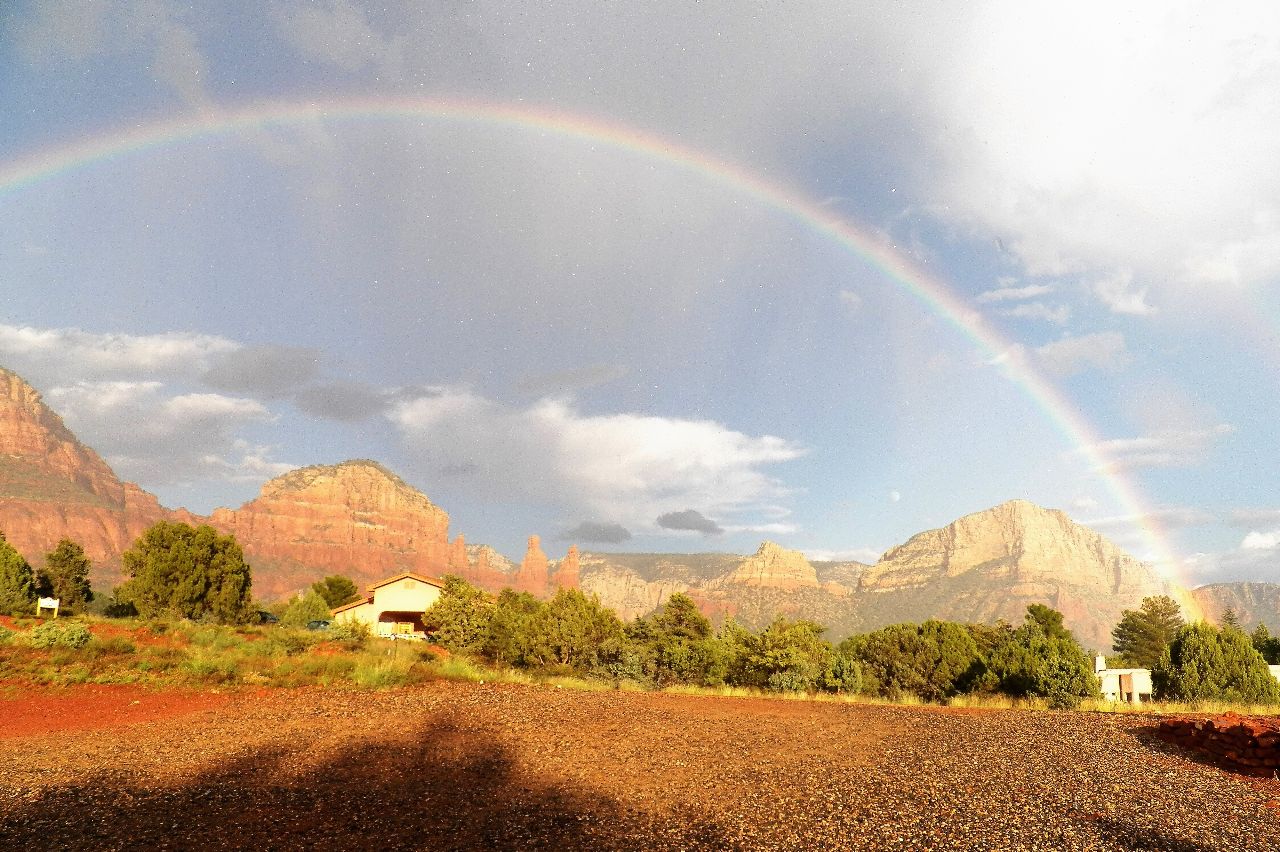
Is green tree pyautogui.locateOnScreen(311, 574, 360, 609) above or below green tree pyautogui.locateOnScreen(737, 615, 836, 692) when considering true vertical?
below

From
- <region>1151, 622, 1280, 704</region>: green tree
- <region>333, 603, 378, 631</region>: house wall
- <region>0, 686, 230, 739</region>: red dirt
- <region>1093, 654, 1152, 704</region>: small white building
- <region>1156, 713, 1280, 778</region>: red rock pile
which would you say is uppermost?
<region>1151, 622, 1280, 704</region>: green tree

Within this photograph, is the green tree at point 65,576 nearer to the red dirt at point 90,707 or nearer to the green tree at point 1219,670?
the red dirt at point 90,707

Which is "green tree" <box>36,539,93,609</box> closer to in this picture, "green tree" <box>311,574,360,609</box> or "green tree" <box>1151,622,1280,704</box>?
"green tree" <box>311,574,360,609</box>

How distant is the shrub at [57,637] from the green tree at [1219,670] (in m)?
41.2

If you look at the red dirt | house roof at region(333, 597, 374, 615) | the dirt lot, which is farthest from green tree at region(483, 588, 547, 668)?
house roof at region(333, 597, 374, 615)

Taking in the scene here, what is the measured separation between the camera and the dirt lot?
9984 millimetres

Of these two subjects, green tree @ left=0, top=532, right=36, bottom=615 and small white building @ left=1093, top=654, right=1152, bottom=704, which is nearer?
small white building @ left=1093, top=654, right=1152, bottom=704

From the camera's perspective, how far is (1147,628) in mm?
66125

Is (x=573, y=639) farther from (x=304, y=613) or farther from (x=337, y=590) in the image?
(x=337, y=590)

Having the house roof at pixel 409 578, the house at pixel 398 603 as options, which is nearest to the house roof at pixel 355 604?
the house at pixel 398 603

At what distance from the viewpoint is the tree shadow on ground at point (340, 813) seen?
9570mm

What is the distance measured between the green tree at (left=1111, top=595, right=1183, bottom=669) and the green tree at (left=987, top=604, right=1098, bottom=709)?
1768 inches

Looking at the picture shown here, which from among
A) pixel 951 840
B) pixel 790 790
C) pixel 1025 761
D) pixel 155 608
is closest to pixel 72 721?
pixel 790 790

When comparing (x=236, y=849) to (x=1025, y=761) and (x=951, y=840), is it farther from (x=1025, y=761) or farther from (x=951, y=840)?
(x=1025, y=761)
